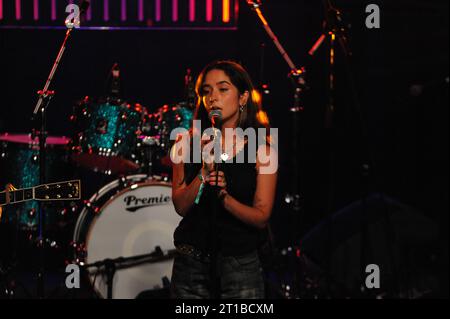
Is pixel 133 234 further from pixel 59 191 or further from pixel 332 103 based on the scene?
pixel 332 103

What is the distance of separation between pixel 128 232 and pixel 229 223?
2.21 metres

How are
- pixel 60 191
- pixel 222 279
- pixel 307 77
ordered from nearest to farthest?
1. pixel 222 279
2. pixel 60 191
3. pixel 307 77

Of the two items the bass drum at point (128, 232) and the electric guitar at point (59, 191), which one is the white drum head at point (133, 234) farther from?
the electric guitar at point (59, 191)

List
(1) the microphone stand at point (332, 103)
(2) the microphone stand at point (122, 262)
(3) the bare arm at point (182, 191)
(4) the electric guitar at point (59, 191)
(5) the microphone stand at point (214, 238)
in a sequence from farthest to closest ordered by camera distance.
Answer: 1. (2) the microphone stand at point (122, 262)
2. (1) the microphone stand at point (332, 103)
3. (4) the electric guitar at point (59, 191)
4. (3) the bare arm at point (182, 191)
5. (5) the microphone stand at point (214, 238)

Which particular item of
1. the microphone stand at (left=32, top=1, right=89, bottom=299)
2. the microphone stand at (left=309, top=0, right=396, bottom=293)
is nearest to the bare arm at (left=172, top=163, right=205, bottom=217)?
the microphone stand at (left=32, top=1, right=89, bottom=299)

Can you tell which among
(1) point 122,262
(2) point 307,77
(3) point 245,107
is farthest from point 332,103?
(1) point 122,262

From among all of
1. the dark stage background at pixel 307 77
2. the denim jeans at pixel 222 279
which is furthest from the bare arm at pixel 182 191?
the dark stage background at pixel 307 77

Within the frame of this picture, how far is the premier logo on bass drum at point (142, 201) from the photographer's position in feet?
17.7

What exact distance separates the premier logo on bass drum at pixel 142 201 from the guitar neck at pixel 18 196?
1.36 meters

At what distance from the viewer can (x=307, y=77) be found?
21.6 ft

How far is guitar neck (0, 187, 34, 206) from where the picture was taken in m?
3.98

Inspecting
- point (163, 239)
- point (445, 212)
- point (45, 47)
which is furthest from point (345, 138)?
point (45, 47)

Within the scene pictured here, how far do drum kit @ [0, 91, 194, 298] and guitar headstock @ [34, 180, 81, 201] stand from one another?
4.80ft

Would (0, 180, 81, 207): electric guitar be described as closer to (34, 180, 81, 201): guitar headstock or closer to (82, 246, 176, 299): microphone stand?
(34, 180, 81, 201): guitar headstock
